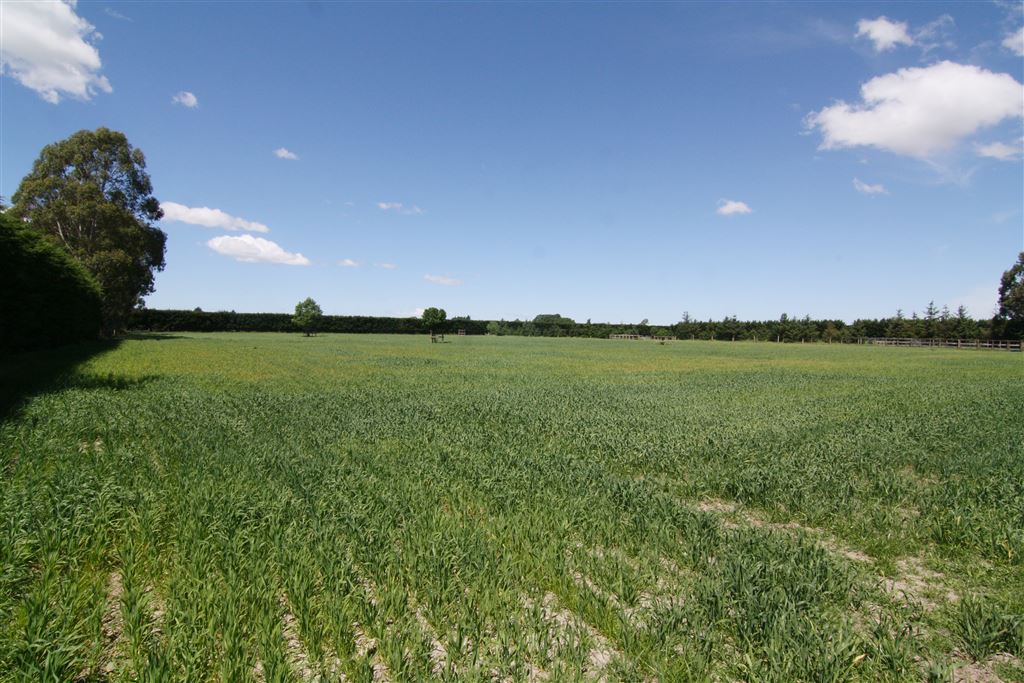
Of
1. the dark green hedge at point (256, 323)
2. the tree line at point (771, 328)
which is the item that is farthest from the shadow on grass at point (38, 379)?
the tree line at point (771, 328)

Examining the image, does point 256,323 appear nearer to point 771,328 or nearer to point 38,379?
point 38,379

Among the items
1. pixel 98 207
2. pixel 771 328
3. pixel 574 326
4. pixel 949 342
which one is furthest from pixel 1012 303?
pixel 98 207

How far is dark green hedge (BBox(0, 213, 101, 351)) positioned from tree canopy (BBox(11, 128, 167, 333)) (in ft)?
34.4

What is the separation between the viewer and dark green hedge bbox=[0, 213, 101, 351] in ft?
55.3

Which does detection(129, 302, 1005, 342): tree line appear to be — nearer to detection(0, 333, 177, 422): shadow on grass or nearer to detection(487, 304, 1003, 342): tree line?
detection(487, 304, 1003, 342): tree line

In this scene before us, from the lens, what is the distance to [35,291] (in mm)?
19141

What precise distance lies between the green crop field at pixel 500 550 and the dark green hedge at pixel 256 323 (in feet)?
207

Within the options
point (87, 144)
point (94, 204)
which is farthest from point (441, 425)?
point (87, 144)

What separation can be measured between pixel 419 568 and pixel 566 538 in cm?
141

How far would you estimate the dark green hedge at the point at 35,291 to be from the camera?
55.3 feet

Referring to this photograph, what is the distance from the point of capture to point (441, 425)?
374 inches

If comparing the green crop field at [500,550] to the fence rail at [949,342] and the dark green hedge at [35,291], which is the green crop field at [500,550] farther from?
the fence rail at [949,342]

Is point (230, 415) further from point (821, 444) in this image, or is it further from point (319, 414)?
point (821, 444)

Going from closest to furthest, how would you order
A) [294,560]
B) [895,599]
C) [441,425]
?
[895,599] → [294,560] → [441,425]
